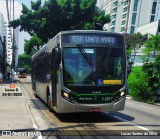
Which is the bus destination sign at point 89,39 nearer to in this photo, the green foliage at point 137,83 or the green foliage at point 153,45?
the green foliage at point 153,45

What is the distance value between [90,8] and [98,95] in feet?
102

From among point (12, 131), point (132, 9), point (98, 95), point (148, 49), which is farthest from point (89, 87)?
point (132, 9)

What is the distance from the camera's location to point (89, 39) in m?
12.2

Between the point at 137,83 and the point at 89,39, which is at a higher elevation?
the point at 89,39

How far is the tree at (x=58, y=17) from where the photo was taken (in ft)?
131

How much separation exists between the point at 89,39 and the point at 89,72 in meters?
1.31

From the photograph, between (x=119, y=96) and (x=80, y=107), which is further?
(x=119, y=96)

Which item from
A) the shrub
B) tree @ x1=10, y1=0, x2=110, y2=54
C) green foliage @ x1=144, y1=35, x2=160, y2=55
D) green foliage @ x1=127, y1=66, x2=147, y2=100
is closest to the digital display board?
green foliage @ x1=144, y1=35, x2=160, y2=55

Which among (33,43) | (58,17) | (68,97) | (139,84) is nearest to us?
(68,97)

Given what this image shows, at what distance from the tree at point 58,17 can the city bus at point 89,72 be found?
28259 mm

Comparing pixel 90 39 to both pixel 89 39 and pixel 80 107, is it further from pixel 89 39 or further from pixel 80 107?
pixel 80 107

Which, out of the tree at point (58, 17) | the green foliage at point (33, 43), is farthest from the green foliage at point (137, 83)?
the green foliage at point (33, 43)

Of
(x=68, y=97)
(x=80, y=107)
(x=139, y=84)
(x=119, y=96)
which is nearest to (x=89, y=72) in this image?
(x=68, y=97)

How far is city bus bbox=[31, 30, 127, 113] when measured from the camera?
1166cm
